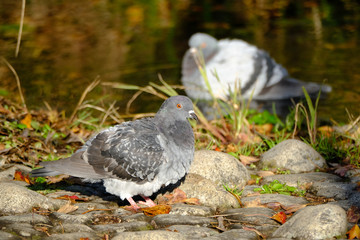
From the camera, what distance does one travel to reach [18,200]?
3674mm

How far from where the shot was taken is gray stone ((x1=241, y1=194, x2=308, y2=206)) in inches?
157

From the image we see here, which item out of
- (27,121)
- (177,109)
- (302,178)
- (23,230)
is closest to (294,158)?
(302,178)

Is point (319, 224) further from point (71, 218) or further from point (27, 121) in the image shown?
point (27, 121)

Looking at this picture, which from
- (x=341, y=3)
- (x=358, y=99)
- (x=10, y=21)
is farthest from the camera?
(x=341, y=3)

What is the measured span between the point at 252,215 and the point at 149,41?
830cm

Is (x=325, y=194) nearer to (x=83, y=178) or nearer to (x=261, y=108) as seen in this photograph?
(x=83, y=178)

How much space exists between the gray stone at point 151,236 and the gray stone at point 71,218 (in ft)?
1.57

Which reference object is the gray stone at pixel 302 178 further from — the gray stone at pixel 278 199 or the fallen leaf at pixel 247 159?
the fallen leaf at pixel 247 159

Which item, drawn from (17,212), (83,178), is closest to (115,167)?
(83,178)

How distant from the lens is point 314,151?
4.85 metres

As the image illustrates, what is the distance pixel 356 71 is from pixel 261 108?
215 centimetres

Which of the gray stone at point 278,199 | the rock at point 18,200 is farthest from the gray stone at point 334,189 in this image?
the rock at point 18,200

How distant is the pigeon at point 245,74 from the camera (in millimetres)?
8062

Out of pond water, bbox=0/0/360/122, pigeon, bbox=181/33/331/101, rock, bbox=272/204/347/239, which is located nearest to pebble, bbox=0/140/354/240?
rock, bbox=272/204/347/239
